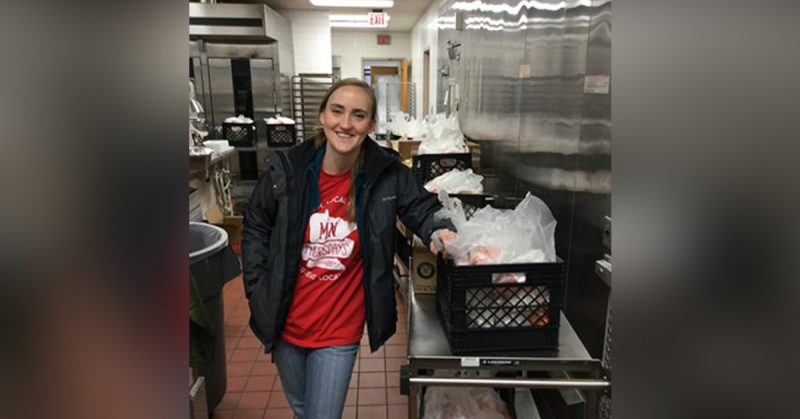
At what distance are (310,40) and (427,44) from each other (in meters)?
2.02

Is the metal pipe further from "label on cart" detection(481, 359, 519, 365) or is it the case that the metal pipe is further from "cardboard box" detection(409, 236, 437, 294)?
"cardboard box" detection(409, 236, 437, 294)

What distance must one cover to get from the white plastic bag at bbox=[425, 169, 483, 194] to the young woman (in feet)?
3.11

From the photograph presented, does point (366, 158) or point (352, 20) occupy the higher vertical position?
point (352, 20)

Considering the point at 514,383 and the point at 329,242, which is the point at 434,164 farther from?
the point at 514,383

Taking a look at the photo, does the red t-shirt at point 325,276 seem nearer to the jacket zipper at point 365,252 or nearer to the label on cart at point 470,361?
the jacket zipper at point 365,252

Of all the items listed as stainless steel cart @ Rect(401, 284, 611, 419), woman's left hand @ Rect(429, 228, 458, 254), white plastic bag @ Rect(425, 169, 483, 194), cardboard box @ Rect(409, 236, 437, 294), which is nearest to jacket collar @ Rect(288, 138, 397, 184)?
woman's left hand @ Rect(429, 228, 458, 254)

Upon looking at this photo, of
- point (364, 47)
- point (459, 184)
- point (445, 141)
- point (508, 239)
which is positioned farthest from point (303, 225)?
point (364, 47)

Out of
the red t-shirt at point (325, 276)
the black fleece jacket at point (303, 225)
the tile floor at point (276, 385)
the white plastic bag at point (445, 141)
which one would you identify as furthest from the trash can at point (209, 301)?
the white plastic bag at point (445, 141)

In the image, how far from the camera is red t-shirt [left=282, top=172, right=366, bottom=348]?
5.57 feet

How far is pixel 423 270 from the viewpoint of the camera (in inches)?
76.3

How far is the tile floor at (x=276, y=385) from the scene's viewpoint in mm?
2711
